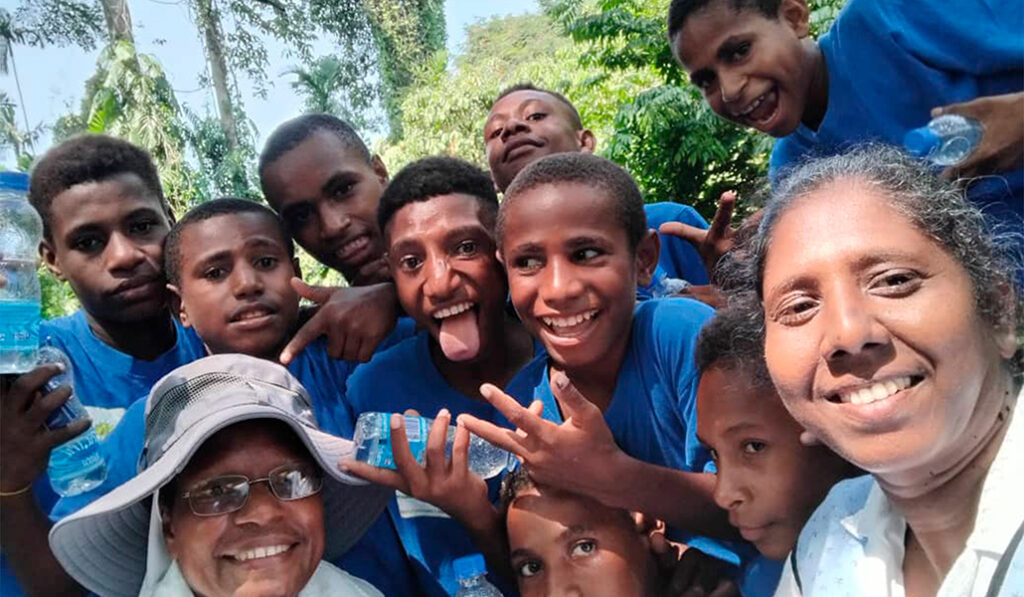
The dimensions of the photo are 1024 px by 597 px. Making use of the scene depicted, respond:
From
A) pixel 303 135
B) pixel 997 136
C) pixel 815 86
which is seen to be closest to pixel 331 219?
pixel 303 135

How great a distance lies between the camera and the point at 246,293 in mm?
2004

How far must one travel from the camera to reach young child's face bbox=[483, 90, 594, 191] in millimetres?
2842

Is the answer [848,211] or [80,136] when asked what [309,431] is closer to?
[848,211]

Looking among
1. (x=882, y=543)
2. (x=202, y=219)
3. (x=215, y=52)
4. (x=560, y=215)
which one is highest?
(x=215, y=52)

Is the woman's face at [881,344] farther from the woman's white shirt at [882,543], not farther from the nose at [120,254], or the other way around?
the nose at [120,254]

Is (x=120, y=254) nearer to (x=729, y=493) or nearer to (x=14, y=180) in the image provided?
(x=14, y=180)

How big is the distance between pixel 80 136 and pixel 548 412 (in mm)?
1520

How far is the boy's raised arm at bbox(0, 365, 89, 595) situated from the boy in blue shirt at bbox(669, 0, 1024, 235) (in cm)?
157

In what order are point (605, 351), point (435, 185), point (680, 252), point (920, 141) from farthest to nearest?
1. point (680, 252)
2. point (435, 185)
3. point (605, 351)
4. point (920, 141)

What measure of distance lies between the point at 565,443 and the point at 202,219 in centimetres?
116

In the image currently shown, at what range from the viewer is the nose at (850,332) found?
1.09 metres

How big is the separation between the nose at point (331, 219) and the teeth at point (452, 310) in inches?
27.3

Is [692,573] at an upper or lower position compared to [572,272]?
lower

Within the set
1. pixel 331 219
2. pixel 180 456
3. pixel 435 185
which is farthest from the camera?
pixel 331 219
